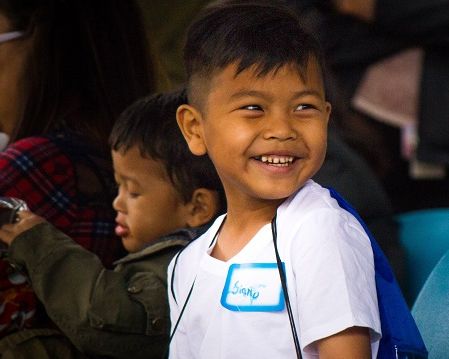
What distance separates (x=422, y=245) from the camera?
272cm

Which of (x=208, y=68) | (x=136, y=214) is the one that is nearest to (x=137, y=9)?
(x=136, y=214)

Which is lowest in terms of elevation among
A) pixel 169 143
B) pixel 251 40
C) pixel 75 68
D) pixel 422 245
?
pixel 422 245

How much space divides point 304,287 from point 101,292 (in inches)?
26.5

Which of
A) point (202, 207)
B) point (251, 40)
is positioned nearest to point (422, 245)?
point (202, 207)

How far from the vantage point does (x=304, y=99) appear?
1.82 meters

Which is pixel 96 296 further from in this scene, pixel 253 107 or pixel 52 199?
pixel 253 107

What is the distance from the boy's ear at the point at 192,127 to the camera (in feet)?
6.51

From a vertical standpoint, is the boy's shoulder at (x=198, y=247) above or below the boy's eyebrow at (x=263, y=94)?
below

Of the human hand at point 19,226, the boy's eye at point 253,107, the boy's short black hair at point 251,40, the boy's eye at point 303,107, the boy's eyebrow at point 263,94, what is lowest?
the human hand at point 19,226

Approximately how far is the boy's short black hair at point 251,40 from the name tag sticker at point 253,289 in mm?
306

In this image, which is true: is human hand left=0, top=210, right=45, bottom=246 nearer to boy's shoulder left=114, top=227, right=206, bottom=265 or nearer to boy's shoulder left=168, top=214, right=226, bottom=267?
boy's shoulder left=114, top=227, right=206, bottom=265

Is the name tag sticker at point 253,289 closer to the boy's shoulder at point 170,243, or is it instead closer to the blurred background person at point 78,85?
the boy's shoulder at point 170,243

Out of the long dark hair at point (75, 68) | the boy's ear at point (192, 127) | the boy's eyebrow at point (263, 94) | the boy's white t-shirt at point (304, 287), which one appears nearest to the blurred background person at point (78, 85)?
the long dark hair at point (75, 68)

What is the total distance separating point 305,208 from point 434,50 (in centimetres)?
218
